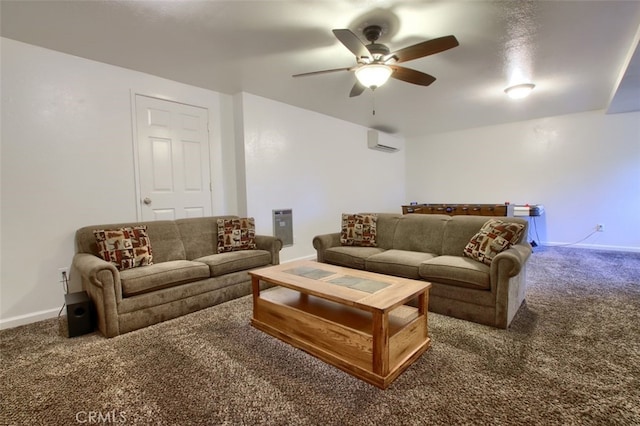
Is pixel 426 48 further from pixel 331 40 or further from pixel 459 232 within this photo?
pixel 459 232

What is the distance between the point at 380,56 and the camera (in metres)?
2.54

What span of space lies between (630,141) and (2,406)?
7.91 meters

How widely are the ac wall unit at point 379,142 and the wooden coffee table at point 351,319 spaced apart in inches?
167

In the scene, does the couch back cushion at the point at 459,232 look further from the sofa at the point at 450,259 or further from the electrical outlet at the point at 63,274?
the electrical outlet at the point at 63,274

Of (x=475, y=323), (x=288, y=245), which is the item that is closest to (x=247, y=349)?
(x=475, y=323)

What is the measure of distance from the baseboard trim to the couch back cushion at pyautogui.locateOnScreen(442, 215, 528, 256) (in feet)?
12.9

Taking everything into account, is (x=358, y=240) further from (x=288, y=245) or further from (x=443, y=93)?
(x=443, y=93)

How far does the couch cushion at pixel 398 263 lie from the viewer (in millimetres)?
2877

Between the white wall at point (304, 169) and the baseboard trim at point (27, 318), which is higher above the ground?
the white wall at point (304, 169)

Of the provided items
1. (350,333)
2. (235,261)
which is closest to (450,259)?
(350,333)

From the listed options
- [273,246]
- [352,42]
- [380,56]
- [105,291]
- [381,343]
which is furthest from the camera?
[273,246]

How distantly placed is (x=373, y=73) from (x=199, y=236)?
254 centimetres

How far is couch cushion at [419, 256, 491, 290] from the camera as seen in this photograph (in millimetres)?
2473
